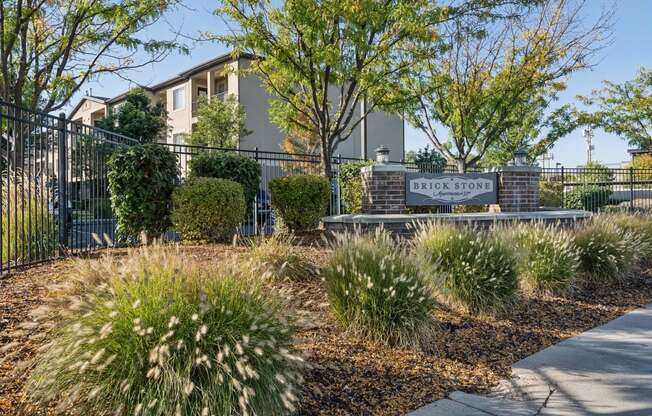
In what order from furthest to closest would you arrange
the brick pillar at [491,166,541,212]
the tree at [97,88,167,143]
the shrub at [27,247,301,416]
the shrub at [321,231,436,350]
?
the tree at [97,88,167,143] → the brick pillar at [491,166,541,212] → the shrub at [321,231,436,350] → the shrub at [27,247,301,416]

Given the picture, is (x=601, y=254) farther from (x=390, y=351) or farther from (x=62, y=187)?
(x=62, y=187)

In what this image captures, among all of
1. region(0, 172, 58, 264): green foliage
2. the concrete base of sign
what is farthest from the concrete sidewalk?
region(0, 172, 58, 264): green foliage

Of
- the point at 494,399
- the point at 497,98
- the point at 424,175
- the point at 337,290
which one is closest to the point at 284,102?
the point at 424,175

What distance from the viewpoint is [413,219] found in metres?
9.19

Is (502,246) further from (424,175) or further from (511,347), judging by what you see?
(424,175)

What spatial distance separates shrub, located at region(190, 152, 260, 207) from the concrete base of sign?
1862 mm

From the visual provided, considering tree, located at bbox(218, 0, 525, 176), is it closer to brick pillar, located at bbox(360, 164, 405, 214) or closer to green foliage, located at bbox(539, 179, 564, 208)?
brick pillar, located at bbox(360, 164, 405, 214)

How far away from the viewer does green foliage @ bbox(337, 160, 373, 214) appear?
11.7 metres

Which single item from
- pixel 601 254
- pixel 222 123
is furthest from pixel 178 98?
pixel 601 254

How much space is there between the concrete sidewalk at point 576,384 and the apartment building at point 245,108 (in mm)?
22553

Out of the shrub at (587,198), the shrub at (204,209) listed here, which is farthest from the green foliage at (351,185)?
the shrub at (587,198)

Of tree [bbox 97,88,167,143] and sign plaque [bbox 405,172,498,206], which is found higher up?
tree [bbox 97,88,167,143]

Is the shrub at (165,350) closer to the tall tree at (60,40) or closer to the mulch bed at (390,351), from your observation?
the mulch bed at (390,351)

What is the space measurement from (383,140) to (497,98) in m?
17.7
